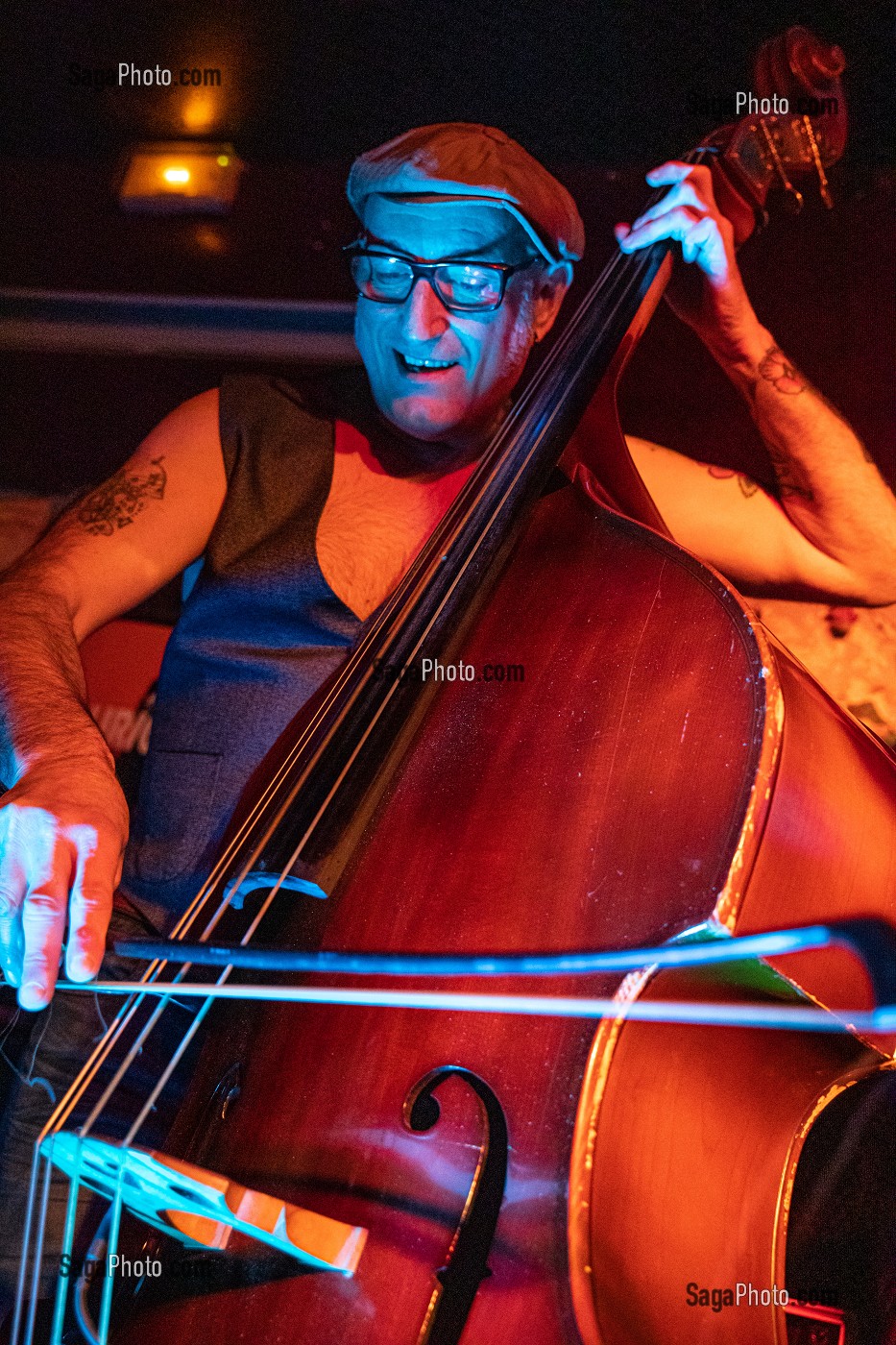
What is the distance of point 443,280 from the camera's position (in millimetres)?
1261

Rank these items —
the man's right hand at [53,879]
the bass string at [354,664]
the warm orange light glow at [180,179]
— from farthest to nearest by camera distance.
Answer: the warm orange light glow at [180,179]
the bass string at [354,664]
the man's right hand at [53,879]

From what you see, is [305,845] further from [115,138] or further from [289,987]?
[115,138]

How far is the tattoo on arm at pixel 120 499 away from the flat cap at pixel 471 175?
0.52m

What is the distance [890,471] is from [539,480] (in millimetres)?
828

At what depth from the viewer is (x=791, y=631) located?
1.46 m

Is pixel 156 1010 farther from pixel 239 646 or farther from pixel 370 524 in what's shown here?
pixel 370 524

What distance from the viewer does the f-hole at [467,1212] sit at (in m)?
0.54

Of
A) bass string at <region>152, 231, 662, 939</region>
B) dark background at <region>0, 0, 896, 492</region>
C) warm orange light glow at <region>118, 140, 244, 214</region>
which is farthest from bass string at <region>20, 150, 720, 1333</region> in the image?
warm orange light glow at <region>118, 140, 244, 214</region>

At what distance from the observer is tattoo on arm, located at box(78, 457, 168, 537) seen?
1228 millimetres

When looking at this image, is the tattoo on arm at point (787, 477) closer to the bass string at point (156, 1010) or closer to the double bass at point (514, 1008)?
the double bass at point (514, 1008)

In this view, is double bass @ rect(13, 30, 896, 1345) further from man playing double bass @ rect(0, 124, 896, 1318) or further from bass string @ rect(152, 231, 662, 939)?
man playing double bass @ rect(0, 124, 896, 1318)

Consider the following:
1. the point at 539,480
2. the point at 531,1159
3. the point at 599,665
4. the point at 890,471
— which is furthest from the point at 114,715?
Result: the point at 890,471

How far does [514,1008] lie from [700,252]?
3.50 feet

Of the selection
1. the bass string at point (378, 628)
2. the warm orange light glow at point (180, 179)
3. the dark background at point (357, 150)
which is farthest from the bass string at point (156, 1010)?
the warm orange light glow at point (180, 179)
